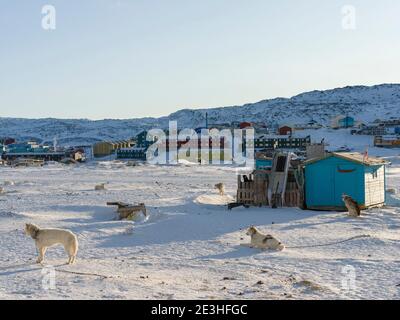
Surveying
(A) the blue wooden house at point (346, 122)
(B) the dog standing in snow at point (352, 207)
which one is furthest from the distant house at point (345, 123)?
(B) the dog standing in snow at point (352, 207)

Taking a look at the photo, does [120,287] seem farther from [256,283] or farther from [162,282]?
[256,283]

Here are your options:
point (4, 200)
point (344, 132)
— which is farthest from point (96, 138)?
point (4, 200)

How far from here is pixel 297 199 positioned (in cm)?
2191

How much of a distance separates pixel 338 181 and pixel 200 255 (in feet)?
32.6

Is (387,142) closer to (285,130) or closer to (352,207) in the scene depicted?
(285,130)

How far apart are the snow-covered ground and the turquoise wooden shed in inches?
33.3

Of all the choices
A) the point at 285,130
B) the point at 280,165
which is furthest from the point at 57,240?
the point at 285,130

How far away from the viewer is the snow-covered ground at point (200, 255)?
31.0ft

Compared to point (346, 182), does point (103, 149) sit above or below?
below

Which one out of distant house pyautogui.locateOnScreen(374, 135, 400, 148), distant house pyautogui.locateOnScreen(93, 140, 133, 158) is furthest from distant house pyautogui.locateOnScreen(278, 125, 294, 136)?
distant house pyautogui.locateOnScreen(93, 140, 133, 158)

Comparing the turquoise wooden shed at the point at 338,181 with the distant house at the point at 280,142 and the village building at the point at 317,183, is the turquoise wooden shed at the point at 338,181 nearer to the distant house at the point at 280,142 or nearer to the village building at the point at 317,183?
the village building at the point at 317,183

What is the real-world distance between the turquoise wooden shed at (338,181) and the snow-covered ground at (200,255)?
845 mm

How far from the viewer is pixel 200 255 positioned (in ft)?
42.5

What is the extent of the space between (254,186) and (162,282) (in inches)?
501
